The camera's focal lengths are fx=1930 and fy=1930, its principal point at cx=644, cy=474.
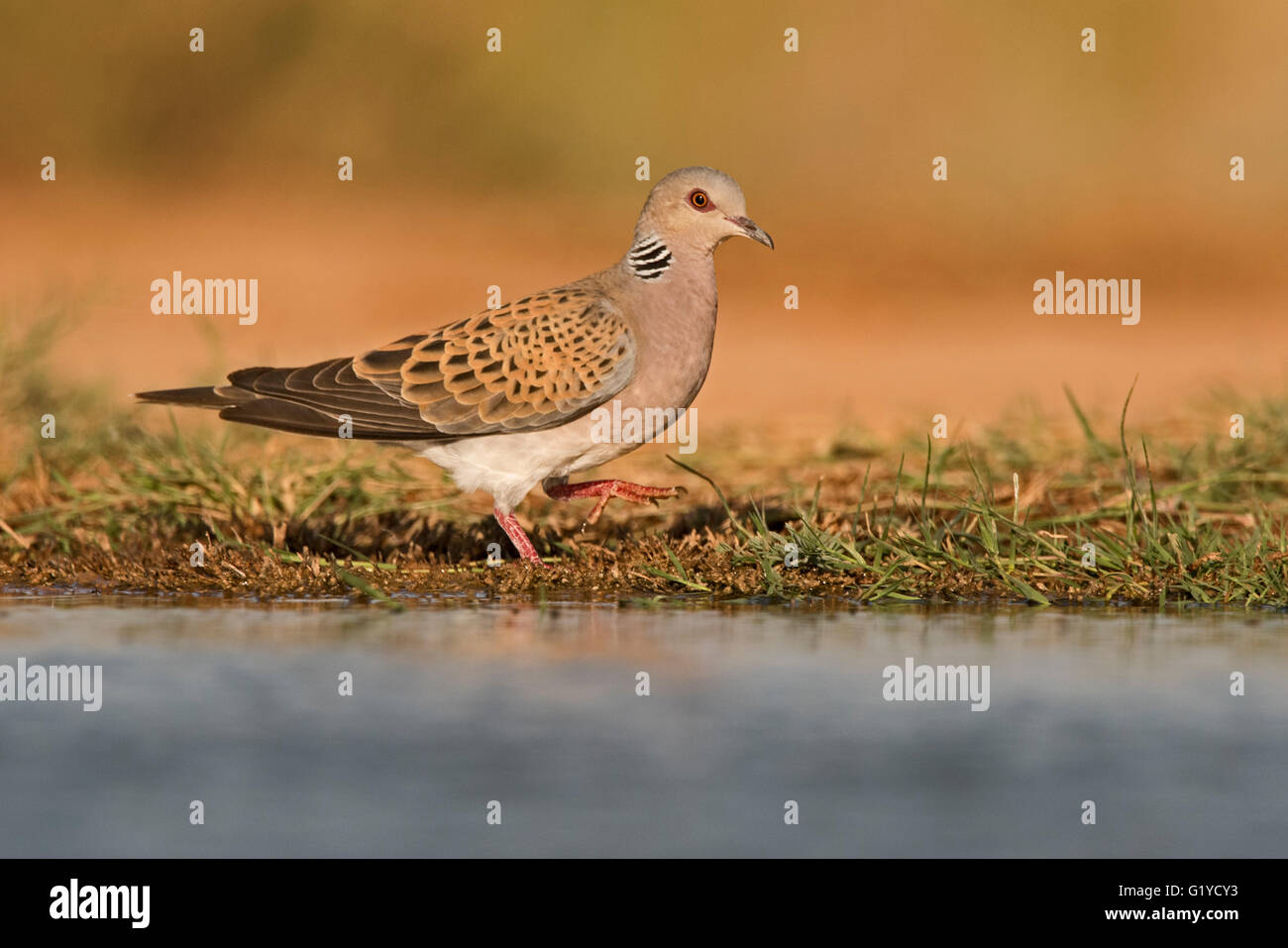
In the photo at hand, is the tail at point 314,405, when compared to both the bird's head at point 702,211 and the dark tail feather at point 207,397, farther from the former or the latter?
the bird's head at point 702,211

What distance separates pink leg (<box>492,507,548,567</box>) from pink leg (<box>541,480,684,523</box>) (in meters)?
0.33

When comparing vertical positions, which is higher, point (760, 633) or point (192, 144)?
point (192, 144)

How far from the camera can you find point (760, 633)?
6.20 meters

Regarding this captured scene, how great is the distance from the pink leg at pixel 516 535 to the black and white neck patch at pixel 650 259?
3.62ft

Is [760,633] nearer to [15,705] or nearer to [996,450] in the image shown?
[15,705]

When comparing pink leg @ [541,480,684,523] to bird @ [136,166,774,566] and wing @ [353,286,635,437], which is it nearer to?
bird @ [136,166,774,566]

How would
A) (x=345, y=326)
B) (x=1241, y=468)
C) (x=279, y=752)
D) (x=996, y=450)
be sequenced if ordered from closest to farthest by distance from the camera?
(x=279, y=752) → (x=1241, y=468) → (x=996, y=450) → (x=345, y=326)

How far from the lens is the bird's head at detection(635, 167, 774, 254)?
7.59m

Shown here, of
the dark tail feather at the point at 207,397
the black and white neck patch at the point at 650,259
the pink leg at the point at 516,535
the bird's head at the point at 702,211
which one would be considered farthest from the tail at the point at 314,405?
the bird's head at the point at 702,211

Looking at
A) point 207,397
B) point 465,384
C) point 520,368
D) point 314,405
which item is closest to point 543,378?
point 520,368

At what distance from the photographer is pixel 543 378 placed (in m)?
7.39

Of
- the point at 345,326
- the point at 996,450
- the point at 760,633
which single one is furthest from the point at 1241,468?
the point at 345,326

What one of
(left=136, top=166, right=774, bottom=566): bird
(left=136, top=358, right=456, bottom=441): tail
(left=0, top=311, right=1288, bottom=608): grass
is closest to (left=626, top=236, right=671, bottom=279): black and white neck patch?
(left=136, top=166, right=774, bottom=566): bird

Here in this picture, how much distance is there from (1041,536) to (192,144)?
14.8m
